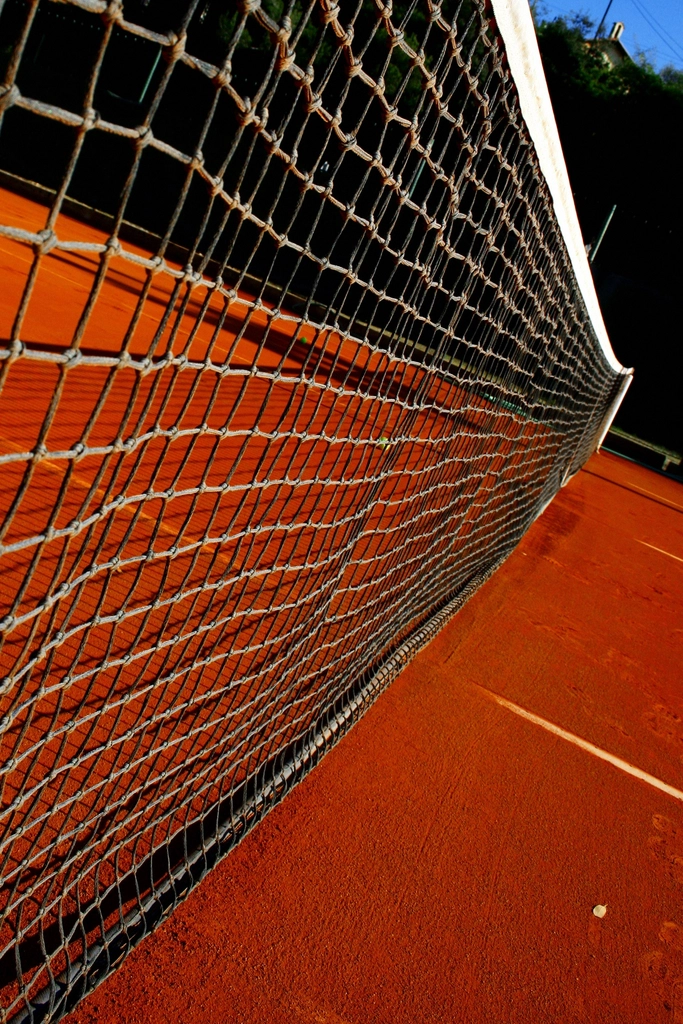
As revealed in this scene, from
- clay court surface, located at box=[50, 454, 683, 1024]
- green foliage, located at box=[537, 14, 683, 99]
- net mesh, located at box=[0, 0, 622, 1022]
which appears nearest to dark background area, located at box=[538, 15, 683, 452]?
green foliage, located at box=[537, 14, 683, 99]

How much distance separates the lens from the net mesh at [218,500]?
1.32 meters

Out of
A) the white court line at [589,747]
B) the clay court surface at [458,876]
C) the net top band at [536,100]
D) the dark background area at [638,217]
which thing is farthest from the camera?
the dark background area at [638,217]

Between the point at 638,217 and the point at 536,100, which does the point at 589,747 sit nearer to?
the point at 536,100

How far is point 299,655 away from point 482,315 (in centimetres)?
130

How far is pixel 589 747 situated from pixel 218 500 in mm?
2334

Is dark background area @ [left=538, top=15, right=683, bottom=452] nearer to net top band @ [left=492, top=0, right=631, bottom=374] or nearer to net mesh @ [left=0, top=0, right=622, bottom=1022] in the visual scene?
net mesh @ [left=0, top=0, right=622, bottom=1022]

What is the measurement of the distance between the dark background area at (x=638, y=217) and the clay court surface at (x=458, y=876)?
1689 centimetres

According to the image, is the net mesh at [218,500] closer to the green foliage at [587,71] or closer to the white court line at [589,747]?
the white court line at [589,747]

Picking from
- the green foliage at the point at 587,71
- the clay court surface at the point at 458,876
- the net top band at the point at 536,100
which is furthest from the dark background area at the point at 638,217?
the clay court surface at the point at 458,876

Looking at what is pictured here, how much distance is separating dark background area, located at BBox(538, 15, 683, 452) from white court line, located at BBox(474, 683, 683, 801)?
16920 millimetres

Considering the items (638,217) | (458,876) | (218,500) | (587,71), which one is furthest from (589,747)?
(587,71)

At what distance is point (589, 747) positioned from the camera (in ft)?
11.6

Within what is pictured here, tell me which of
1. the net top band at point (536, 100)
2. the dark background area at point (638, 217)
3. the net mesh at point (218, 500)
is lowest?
the net mesh at point (218, 500)

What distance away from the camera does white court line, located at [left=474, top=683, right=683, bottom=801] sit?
347 centimetres
